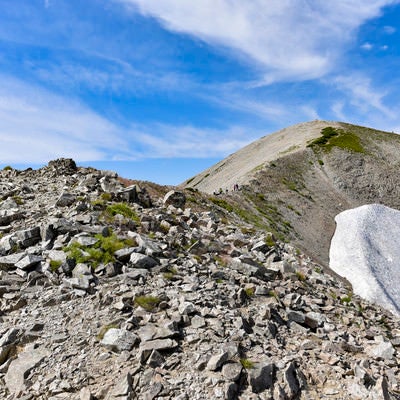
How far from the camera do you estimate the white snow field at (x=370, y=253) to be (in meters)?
33.6

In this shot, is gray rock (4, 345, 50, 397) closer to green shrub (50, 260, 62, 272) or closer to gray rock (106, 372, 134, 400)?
gray rock (106, 372, 134, 400)

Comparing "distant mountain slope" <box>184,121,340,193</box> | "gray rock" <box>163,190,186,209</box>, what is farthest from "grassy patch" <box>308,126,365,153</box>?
"gray rock" <box>163,190,186,209</box>

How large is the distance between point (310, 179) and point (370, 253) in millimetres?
35516

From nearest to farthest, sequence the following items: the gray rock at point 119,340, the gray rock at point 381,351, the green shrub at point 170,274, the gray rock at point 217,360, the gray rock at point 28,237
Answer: the gray rock at point 217,360, the gray rock at point 119,340, the gray rock at point 381,351, the green shrub at point 170,274, the gray rock at point 28,237

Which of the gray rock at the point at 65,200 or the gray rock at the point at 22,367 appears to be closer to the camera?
the gray rock at the point at 22,367

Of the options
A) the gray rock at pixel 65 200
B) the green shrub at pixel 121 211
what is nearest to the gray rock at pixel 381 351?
the green shrub at pixel 121 211

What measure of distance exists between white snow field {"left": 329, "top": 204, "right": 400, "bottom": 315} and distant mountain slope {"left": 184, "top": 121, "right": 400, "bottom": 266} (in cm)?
218

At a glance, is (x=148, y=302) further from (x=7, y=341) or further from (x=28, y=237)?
(x=28, y=237)

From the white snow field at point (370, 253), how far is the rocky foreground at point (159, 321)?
51.6ft

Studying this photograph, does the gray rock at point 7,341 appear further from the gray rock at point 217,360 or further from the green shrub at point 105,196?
the green shrub at point 105,196

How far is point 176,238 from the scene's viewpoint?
17688mm

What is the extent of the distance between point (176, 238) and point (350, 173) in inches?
2876

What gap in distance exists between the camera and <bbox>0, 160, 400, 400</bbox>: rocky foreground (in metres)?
9.13

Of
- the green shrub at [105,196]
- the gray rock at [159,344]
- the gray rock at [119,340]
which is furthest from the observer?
the green shrub at [105,196]
